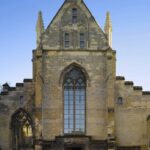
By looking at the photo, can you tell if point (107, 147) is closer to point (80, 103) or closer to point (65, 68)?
point (80, 103)

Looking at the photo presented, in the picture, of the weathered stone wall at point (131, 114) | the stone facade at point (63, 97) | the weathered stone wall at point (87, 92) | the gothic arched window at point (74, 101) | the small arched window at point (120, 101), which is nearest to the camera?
the stone facade at point (63, 97)

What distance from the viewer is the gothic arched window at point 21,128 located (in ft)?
176

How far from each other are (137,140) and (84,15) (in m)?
12.8

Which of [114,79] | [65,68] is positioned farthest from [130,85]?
[65,68]

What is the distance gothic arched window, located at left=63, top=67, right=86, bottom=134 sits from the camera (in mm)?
52875

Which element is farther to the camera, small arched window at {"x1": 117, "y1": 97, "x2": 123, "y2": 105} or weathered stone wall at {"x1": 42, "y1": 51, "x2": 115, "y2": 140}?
small arched window at {"x1": 117, "y1": 97, "x2": 123, "y2": 105}

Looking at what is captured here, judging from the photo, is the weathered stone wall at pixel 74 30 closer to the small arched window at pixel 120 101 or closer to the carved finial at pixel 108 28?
the carved finial at pixel 108 28

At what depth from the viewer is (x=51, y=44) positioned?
176ft

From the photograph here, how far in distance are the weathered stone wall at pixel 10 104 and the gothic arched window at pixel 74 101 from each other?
339 centimetres

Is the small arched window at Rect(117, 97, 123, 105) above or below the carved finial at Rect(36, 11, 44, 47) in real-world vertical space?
below

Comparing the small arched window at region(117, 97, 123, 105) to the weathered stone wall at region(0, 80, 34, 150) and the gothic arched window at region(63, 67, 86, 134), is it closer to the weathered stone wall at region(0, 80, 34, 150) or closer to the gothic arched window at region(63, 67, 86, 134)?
the gothic arched window at region(63, 67, 86, 134)

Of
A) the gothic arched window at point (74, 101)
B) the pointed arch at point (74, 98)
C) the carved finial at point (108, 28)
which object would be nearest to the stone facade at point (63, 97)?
the carved finial at point (108, 28)

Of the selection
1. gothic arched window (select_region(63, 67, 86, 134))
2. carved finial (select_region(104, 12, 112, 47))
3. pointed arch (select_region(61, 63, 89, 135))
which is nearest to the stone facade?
carved finial (select_region(104, 12, 112, 47))

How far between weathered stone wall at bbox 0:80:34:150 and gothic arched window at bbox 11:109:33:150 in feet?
1.40
